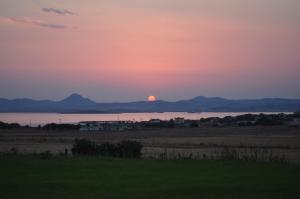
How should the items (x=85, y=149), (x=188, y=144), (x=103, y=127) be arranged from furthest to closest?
(x=103, y=127) < (x=188, y=144) < (x=85, y=149)

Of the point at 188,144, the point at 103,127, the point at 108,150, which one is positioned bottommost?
the point at 188,144

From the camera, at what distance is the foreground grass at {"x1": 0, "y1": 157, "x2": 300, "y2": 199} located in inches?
557

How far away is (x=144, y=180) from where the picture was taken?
16688 millimetres

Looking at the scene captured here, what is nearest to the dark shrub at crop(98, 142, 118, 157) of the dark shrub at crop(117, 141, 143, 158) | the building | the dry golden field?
the dark shrub at crop(117, 141, 143, 158)

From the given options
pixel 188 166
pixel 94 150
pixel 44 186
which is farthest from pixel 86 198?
pixel 94 150

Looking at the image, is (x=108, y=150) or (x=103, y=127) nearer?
(x=108, y=150)

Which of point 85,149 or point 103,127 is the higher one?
point 103,127

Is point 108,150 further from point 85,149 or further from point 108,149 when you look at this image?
point 85,149

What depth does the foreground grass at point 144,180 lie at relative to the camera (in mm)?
14141

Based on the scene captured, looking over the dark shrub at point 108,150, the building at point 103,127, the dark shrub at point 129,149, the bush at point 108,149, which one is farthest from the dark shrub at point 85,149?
the building at point 103,127

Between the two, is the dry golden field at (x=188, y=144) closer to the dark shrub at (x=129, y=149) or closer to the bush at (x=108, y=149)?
the dark shrub at (x=129, y=149)

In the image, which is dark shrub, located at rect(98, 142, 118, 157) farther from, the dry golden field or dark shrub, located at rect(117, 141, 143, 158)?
the dry golden field

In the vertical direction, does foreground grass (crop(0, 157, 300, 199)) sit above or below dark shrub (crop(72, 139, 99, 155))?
below

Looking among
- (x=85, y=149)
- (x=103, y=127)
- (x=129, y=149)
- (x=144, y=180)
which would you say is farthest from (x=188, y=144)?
(x=103, y=127)
